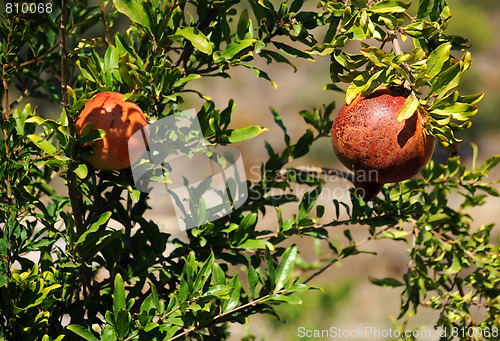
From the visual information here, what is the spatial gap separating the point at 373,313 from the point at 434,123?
340 centimetres

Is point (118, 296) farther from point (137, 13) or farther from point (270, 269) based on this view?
point (137, 13)

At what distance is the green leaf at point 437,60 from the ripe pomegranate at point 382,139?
45 millimetres

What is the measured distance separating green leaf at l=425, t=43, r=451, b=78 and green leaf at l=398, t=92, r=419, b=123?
58 millimetres

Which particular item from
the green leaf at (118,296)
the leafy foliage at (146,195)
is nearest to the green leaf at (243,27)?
the leafy foliage at (146,195)

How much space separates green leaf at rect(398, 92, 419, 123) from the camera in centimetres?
68

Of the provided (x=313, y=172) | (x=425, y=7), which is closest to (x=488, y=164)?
(x=313, y=172)

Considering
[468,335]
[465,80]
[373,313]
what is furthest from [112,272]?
[465,80]

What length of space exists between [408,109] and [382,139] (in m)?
0.05

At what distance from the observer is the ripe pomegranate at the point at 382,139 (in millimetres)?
712

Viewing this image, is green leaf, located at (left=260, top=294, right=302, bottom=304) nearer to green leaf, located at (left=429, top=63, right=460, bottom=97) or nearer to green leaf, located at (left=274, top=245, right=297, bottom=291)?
green leaf, located at (left=274, top=245, right=297, bottom=291)

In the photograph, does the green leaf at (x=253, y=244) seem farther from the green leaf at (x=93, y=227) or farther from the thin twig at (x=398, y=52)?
the thin twig at (x=398, y=52)

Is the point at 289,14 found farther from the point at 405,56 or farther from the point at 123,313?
the point at 123,313

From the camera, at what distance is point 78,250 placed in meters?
0.80

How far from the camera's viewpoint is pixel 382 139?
714 millimetres
